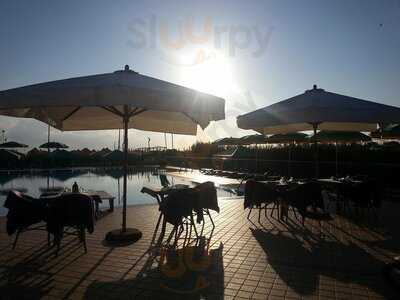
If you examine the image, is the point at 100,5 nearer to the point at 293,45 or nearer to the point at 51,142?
the point at 293,45

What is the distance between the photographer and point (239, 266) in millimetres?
4016

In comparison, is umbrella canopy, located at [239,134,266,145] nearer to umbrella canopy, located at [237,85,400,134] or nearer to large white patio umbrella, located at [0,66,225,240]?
umbrella canopy, located at [237,85,400,134]

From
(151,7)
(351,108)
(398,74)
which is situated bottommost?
(351,108)

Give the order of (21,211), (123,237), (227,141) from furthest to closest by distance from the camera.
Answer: (227,141), (123,237), (21,211)

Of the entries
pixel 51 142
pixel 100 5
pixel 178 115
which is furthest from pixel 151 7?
pixel 51 142

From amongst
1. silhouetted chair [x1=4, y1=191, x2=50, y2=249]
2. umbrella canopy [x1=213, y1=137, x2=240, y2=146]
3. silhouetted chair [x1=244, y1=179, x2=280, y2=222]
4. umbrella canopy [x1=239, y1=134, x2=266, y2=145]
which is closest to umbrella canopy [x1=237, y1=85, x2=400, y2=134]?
silhouetted chair [x1=244, y1=179, x2=280, y2=222]

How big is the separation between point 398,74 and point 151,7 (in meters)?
7.51

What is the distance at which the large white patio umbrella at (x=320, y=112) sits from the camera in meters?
5.48

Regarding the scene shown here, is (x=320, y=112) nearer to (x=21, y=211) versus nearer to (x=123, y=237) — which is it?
(x=123, y=237)

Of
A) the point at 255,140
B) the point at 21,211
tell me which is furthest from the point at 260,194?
the point at 255,140

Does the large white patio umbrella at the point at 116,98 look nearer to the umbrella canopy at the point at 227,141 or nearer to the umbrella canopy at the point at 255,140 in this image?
the umbrella canopy at the point at 255,140

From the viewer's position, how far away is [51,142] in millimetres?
24906

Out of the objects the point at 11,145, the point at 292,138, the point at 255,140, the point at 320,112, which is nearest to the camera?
the point at 320,112

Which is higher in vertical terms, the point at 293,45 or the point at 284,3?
the point at 284,3
